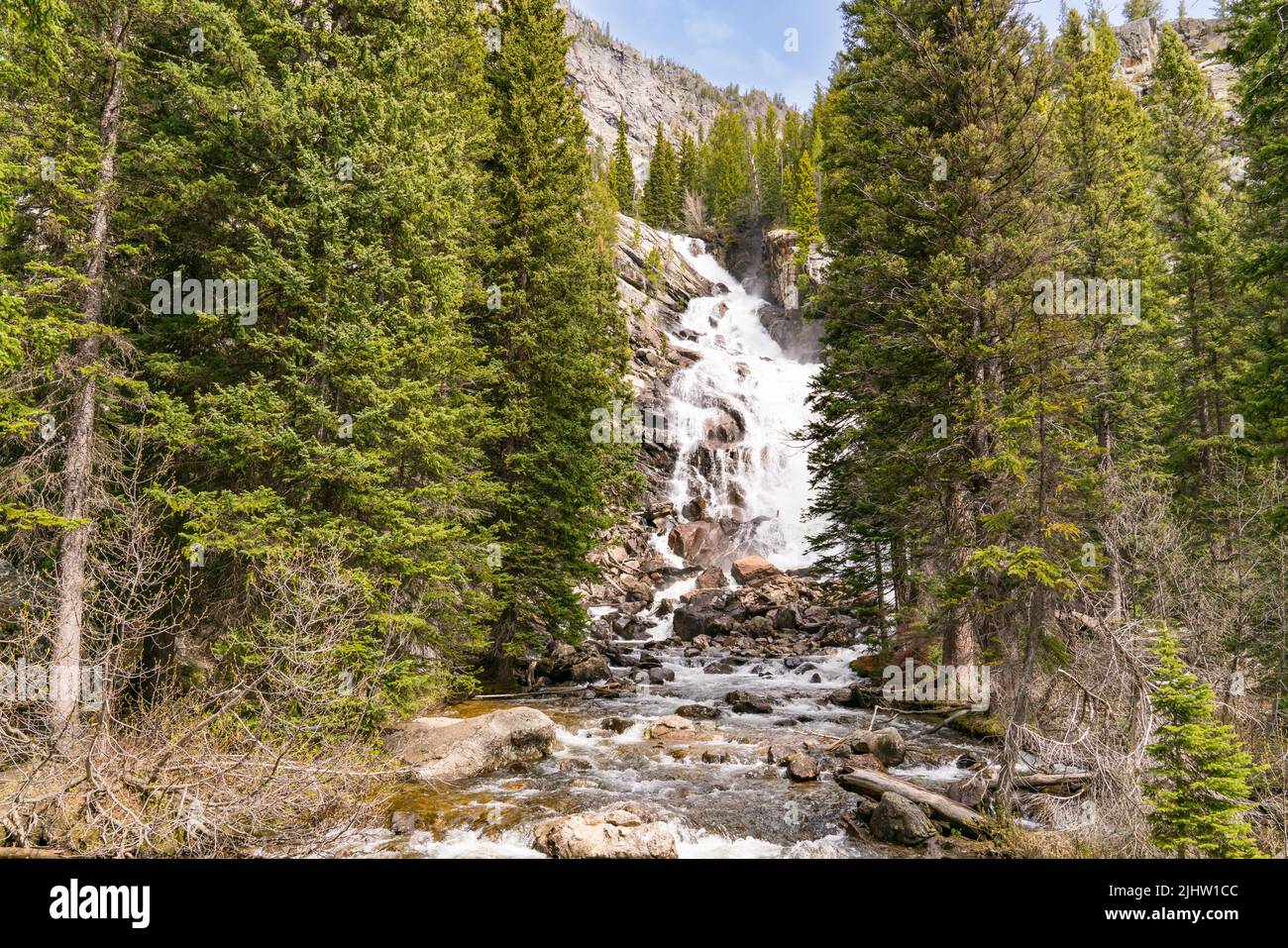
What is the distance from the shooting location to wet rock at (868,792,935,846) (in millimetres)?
8875

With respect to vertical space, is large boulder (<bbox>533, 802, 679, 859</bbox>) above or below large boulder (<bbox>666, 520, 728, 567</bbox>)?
below

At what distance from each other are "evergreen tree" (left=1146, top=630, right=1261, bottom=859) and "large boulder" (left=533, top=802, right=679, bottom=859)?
5388 mm

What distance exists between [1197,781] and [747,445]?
118 feet

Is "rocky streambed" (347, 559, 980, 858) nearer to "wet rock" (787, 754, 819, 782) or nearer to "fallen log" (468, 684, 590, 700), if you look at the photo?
"wet rock" (787, 754, 819, 782)

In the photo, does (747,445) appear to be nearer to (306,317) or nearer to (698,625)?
(698,625)

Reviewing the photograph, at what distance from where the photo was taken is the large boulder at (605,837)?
8461 millimetres

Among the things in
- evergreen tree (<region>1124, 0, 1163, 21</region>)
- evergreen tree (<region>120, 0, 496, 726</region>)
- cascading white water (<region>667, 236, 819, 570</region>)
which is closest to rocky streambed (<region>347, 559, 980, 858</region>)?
evergreen tree (<region>120, 0, 496, 726</region>)

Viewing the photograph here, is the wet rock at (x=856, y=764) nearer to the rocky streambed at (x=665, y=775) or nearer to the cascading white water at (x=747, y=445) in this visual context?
the rocky streambed at (x=665, y=775)

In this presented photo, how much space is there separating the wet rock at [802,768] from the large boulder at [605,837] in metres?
3.48

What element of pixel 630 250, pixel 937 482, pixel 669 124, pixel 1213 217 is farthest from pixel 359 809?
pixel 669 124

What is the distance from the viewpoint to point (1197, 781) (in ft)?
20.8

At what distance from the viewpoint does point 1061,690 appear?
10867mm

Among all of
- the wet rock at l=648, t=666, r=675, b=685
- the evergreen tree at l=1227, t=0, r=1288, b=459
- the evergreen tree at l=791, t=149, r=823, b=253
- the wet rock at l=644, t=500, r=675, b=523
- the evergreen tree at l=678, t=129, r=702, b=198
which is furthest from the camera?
the evergreen tree at l=678, t=129, r=702, b=198

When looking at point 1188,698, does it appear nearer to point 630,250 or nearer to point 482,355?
A: point 482,355
